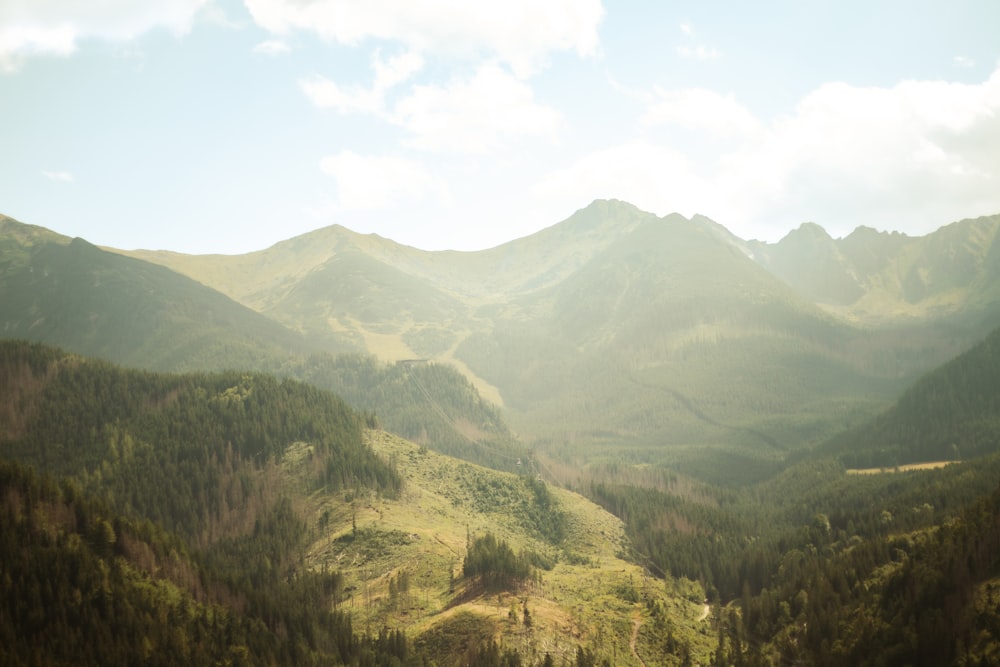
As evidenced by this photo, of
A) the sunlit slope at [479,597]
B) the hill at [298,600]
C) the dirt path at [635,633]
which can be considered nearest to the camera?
the hill at [298,600]

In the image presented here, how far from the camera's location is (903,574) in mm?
140500

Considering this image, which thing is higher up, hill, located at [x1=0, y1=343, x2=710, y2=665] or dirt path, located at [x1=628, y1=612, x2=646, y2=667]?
hill, located at [x1=0, y1=343, x2=710, y2=665]

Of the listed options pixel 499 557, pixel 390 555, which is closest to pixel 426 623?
pixel 499 557

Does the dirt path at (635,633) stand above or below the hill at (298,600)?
below

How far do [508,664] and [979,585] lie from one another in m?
81.3

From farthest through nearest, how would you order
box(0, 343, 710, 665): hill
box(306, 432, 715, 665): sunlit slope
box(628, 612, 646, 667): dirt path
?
1. box(628, 612, 646, 667): dirt path
2. box(306, 432, 715, 665): sunlit slope
3. box(0, 343, 710, 665): hill

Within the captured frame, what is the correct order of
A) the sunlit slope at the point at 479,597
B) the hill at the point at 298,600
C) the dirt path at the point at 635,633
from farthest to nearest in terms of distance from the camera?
the dirt path at the point at 635,633, the sunlit slope at the point at 479,597, the hill at the point at 298,600

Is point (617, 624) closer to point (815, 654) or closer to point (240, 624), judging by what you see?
point (815, 654)

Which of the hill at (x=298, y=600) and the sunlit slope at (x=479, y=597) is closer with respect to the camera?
the hill at (x=298, y=600)

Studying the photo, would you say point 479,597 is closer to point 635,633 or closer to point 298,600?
point 635,633

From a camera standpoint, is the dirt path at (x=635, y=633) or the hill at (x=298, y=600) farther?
the dirt path at (x=635, y=633)

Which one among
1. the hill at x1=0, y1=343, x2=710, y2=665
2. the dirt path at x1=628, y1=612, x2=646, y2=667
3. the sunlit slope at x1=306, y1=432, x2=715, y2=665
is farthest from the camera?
the dirt path at x1=628, y1=612, x2=646, y2=667

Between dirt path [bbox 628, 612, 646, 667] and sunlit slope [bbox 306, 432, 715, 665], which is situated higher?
sunlit slope [bbox 306, 432, 715, 665]

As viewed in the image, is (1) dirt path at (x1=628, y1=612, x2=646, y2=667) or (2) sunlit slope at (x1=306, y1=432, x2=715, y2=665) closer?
(2) sunlit slope at (x1=306, y1=432, x2=715, y2=665)
